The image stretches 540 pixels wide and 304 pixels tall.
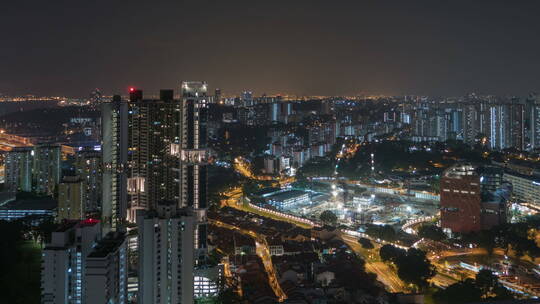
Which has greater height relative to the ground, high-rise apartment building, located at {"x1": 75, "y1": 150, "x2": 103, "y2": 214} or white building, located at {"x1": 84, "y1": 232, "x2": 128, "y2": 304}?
high-rise apartment building, located at {"x1": 75, "y1": 150, "x2": 103, "y2": 214}

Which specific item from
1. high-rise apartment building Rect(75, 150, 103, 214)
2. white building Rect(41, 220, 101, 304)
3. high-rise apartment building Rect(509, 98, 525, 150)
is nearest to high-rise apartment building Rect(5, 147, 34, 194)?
high-rise apartment building Rect(75, 150, 103, 214)

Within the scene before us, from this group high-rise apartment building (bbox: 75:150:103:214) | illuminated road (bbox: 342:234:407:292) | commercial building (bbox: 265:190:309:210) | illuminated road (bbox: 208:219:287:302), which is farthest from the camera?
commercial building (bbox: 265:190:309:210)

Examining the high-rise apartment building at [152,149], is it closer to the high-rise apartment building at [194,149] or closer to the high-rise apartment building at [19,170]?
the high-rise apartment building at [194,149]

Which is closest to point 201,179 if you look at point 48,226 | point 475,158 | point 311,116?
point 48,226

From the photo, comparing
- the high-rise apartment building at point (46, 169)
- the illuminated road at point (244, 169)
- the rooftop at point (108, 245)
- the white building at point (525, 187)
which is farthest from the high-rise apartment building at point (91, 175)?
the white building at point (525, 187)

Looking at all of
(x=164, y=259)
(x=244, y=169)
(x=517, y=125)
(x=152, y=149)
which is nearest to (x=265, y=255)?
(x=152, y=149)

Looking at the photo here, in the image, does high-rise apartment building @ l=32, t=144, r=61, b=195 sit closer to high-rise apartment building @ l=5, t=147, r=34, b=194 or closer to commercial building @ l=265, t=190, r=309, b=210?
high-rise apartment building @ l=5, t=147, r=34, b=194

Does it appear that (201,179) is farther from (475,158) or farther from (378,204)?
(475,158)
